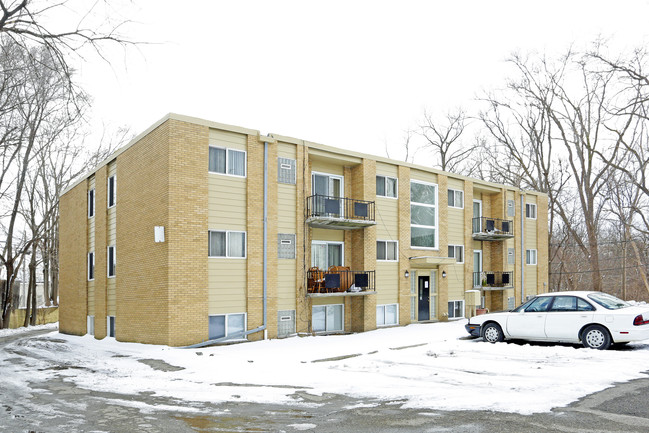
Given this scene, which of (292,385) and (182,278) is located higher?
(182,278)

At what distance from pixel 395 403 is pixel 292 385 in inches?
98.0

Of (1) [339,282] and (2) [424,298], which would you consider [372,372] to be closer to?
(1) [339,282]

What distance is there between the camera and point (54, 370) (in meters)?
12.6

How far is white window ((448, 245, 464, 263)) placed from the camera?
24.8 meters

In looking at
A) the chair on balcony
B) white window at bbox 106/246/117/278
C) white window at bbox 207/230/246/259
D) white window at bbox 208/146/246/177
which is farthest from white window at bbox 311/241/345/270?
white window at bbox 106/246/117/278

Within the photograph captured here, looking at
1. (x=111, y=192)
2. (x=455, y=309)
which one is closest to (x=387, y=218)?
(x=455, y=309)

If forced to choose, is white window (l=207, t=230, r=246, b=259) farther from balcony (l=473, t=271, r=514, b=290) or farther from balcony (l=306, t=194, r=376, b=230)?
balcony (l=473, t=271, r=514, b=290)

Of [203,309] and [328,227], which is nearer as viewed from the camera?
[203,309]

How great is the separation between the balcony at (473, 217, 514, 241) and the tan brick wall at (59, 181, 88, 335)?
18.1 m

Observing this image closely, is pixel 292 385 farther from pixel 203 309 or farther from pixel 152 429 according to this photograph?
pixel 203 309

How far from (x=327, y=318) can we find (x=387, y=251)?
3860 mm

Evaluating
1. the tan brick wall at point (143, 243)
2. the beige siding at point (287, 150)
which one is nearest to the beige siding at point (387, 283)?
the beige siding at point (287, 150)

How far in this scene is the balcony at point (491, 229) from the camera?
85.1 ft

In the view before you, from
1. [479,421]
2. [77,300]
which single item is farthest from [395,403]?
[77,300]
